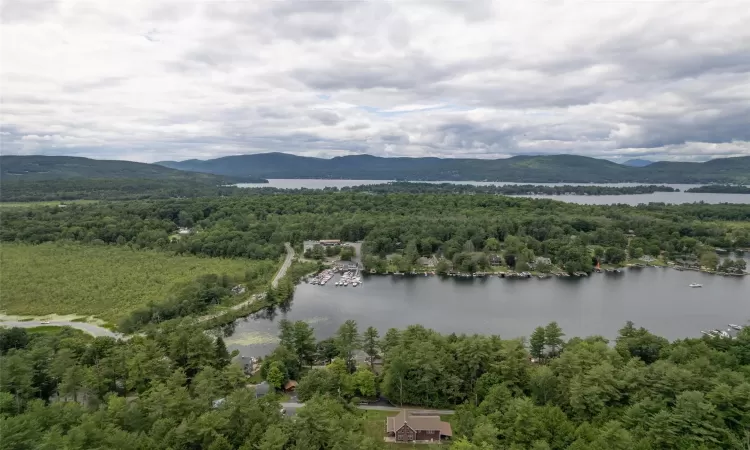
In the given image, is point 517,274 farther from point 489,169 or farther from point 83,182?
point 489,169

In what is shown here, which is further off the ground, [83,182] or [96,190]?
[83,182]

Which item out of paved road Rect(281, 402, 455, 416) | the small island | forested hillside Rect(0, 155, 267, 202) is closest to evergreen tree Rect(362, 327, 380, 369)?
paved road Rect(281, 402, 455, 416)

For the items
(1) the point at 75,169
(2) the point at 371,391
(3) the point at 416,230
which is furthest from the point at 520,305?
(1) the point at 75,169

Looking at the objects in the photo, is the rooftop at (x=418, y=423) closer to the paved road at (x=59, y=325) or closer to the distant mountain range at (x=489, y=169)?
the paved road at (x=59, y=325)

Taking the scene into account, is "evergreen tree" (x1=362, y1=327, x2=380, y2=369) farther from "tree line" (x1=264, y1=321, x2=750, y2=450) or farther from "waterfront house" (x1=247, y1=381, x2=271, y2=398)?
"waterfront house" (x1=247, y1=381, x2=271, y2=398)

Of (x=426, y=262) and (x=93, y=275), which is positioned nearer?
(x=93, y=275)

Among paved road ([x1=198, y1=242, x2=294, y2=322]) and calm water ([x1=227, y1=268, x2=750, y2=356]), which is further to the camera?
paved road ([x1=198, y1=242, x2=294, y2=322])

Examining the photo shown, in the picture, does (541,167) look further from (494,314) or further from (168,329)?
(168,329)
